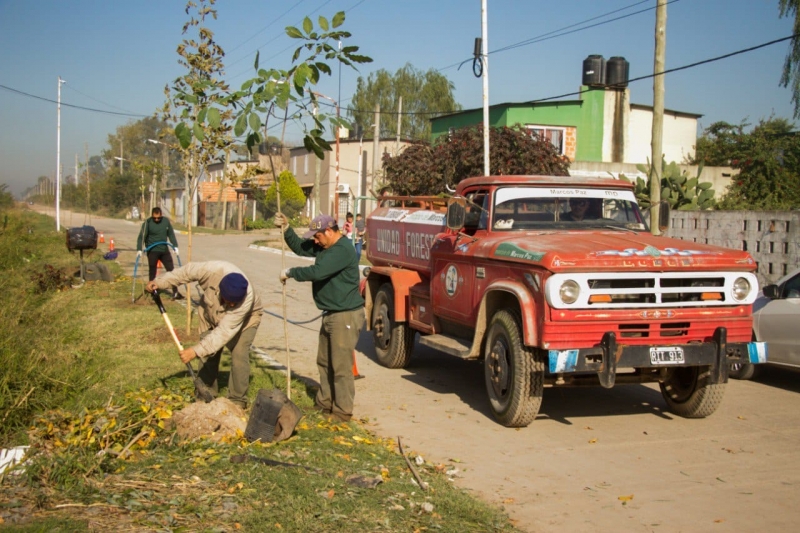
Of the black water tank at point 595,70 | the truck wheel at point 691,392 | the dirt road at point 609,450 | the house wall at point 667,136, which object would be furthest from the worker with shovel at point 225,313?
the house wall at point 667,136

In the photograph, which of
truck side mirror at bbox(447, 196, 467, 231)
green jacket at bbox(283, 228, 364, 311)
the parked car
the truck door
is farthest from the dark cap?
the parked car

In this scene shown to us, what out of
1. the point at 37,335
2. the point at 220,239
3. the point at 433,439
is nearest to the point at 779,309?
the point at 433,439

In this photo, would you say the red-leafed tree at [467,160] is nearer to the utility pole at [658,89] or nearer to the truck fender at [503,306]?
the utility pole at [658,89]

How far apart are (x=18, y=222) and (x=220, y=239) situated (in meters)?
12.2

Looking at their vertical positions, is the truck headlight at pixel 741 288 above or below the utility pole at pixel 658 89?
below

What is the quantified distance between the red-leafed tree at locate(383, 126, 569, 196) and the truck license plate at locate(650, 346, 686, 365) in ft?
43.7

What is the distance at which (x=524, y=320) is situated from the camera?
23.7 feet

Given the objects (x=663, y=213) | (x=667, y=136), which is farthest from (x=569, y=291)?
(x=667, y=136)

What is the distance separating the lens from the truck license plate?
7.15 m

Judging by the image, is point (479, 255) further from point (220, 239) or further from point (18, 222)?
point (220, 239)

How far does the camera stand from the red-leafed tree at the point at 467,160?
70.0 feet

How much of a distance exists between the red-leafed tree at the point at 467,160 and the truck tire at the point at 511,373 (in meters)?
12.9

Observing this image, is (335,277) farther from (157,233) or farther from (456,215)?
(157,233)

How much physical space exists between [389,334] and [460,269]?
7.69 ft
